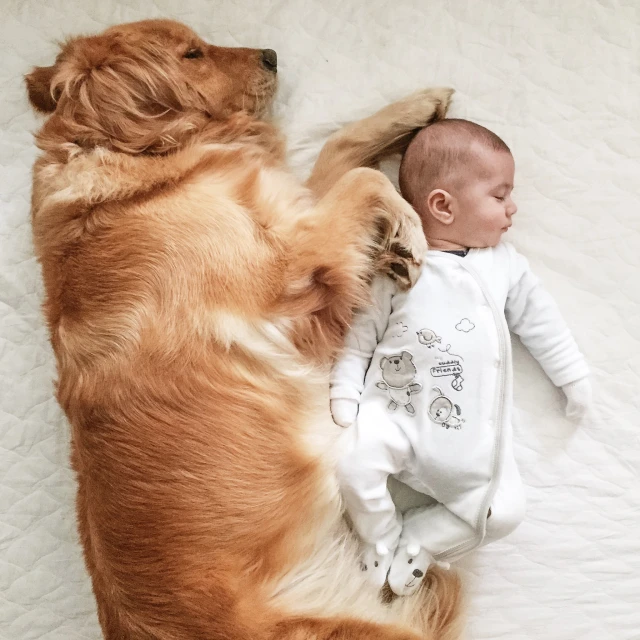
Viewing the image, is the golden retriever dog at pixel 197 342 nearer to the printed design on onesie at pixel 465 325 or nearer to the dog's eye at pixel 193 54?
the dog's eye at pixel 193 54

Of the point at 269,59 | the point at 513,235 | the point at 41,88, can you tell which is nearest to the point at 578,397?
the point at 513,235

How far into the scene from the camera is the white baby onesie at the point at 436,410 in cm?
143

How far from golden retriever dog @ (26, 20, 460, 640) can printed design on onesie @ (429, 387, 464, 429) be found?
0.24m

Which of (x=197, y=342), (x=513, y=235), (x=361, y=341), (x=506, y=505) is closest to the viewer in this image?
(x=197, y=342)

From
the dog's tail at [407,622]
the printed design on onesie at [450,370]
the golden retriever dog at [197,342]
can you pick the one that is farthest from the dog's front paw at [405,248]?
the dog's tail at [407,622]

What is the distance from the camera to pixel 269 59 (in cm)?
165

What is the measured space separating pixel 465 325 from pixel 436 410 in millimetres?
219

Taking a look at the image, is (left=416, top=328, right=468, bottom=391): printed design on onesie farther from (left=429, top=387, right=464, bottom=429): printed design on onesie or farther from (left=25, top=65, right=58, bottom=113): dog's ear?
(left=25, top=65, right=58, bottom=113): dog's ear

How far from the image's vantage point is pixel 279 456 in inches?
54.6

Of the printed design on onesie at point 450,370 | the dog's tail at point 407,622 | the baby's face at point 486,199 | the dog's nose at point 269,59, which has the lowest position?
the dog's tail at point 407,622

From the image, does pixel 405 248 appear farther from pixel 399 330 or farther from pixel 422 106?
pixel 422 106

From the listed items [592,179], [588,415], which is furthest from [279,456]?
[592,179]

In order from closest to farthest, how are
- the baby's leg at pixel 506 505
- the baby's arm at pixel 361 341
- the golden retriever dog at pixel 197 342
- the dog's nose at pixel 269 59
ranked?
the golden retriever dog at pixel 197 342, the baby's leg at pixel 506 505, the baby's arm at pixel 361 341, the dog's nose at pixel 269 59

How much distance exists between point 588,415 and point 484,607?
580 millimetres
